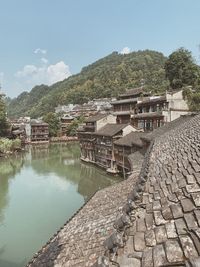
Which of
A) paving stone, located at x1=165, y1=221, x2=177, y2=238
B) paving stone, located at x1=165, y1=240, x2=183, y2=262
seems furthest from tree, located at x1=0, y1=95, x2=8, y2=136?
paving stone, located at x1=165, y1=240, x2=183, y2=262

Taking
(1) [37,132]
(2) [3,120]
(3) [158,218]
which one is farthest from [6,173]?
(1) [37,132]

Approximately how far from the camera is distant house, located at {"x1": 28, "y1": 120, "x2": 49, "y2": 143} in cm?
8438

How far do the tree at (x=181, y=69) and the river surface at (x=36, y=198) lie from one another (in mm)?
25735

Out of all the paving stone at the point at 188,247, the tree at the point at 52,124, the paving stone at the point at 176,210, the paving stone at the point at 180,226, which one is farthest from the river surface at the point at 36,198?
the tree at the point at 52,124

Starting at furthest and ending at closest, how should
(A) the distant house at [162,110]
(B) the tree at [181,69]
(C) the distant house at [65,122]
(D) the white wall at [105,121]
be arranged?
1. (C) the distant house at [65,122]
2. (B) the tree at [181,69]
3. (D) the white wall at [105,121]
4. (A) the distant house at [162,110]

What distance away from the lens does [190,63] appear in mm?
56188

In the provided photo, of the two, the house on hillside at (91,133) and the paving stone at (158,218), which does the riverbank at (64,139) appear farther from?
the paving stone at (158,218)

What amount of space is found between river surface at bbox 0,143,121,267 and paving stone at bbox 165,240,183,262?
13.5 m

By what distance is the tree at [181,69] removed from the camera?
5438cm

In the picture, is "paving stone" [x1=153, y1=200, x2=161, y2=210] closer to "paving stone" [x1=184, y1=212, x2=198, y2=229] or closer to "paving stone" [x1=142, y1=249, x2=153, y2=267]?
"paving stone" [x1=184, y1=212, x2=198, y2=229]

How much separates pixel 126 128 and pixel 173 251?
33.0m

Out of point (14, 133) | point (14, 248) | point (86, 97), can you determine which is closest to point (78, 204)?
point (14, 248)

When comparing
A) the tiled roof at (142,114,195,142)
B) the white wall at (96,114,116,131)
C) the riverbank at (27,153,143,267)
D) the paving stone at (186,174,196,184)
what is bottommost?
the riverbank at (27,153,143,267)

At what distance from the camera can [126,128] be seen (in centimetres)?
3584
